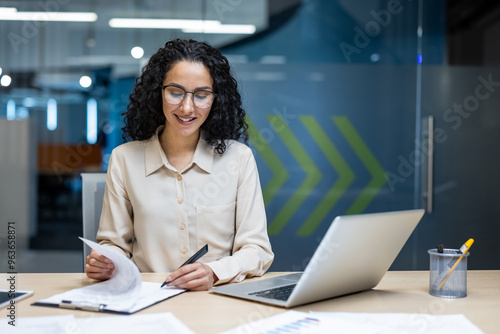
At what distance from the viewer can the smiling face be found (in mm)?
1773

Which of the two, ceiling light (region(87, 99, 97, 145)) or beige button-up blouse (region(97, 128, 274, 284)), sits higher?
ceiling light (region(87, 99, 97, 145))

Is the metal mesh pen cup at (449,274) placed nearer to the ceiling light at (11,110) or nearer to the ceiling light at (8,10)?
the ceiling light at (11,110)

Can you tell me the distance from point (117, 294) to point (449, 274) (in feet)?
2.66

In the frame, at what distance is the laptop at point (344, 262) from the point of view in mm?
1133

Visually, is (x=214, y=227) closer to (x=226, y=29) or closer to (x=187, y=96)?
(x=187, y=96)

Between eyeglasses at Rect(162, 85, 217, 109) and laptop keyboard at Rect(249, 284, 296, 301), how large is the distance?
27.7 inches

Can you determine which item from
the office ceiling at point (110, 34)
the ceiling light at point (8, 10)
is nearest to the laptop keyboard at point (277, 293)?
the office ceiling at point (110, 34)

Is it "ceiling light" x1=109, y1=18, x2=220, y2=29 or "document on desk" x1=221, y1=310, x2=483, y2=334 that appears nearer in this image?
"document on desk" x1=221, y1=310, x2=483, y2=334

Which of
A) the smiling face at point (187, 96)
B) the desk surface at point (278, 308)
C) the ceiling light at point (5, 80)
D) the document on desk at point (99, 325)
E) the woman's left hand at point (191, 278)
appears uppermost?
the ceiling light at point (5, 80)

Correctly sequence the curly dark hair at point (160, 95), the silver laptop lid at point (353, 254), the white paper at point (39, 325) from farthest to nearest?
the curly dark hair at point (160, 95) < the silver laptop lid at point (353, 254) < the white paper at point (39, 325)

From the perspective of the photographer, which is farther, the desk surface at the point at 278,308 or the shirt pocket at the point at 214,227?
the shirt pocket at the point at 214,227

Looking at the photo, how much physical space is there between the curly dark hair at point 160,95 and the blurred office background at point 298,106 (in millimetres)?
1743

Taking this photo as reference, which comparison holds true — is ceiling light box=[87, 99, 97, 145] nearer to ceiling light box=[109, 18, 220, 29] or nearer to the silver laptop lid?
ceiling light box=[109, 18, 220, 29]

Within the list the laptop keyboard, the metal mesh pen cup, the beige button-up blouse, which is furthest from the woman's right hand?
the metal mesh pen cup
